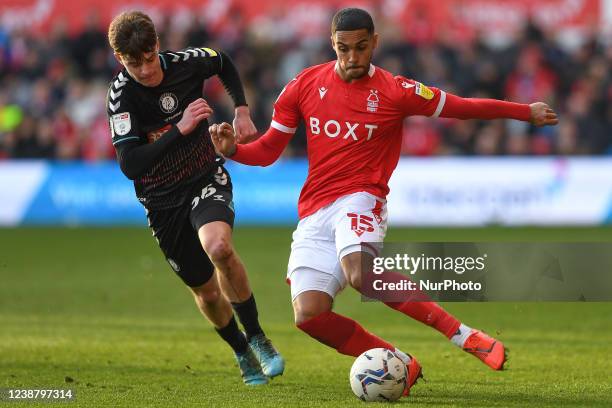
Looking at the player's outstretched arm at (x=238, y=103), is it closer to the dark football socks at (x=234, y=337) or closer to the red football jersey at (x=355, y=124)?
the red football jersey at (x=355, y=124)

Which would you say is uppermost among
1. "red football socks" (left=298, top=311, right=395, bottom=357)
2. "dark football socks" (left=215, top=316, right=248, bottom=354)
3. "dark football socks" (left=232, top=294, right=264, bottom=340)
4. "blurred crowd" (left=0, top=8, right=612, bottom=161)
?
"red football socks" (left=298, top=311, right=395, bottom=357)

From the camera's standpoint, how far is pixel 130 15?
7.34 meters

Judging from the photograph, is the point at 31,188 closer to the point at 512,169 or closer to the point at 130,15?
the point at 512,169

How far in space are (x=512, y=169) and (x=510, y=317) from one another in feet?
27.0

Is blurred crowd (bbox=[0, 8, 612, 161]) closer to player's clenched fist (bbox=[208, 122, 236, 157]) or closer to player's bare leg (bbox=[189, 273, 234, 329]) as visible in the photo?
player's bare leg (bbox=[189, 273, 234, 329])

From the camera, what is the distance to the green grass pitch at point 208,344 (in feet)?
23.0

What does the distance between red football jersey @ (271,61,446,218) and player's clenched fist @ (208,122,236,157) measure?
454mm

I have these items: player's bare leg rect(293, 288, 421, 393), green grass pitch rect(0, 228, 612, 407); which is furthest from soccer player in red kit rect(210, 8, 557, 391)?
green grass pitch rect(0, 228, 612, 407)

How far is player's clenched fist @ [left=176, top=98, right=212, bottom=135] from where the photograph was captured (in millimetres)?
7188

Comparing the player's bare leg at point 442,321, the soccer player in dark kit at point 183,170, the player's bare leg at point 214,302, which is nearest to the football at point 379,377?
the player's bare leg at point 442,321

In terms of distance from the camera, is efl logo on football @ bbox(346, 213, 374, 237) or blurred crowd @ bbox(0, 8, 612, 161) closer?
efl logo on football @ bbox(346, 213, 374, 237)

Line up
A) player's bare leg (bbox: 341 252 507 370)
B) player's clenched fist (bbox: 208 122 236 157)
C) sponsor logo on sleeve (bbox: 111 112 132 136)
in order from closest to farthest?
player's bare leg (bbox: 341 252 507 370) < player's clenched fist (bbox: 208 122 236 157) < sponsor logo on sleeve (bbox: 111 112 132 136)

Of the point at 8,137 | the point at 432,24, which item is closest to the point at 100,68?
the point at 8,137

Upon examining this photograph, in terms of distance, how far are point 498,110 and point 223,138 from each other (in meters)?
1.68
